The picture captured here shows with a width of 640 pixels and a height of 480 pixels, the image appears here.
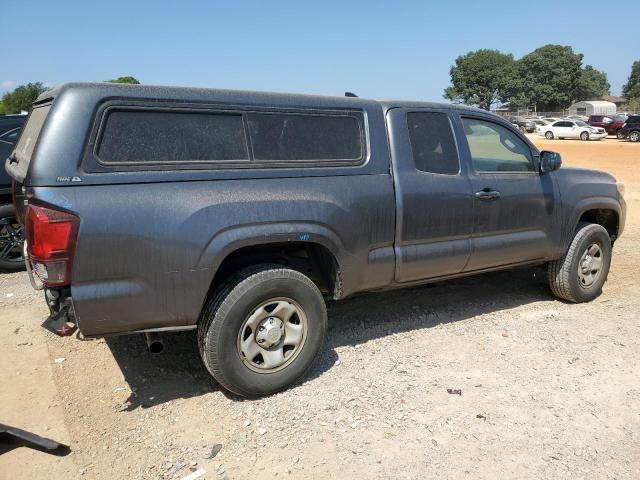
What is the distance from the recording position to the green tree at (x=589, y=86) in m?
96.5

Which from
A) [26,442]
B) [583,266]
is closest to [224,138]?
Answer: [26,442]

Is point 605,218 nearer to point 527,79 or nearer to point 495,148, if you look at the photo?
point 495,148

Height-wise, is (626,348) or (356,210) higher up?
(356,210)

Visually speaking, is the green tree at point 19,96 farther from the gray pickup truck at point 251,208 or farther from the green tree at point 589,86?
the green tree at point 589,86

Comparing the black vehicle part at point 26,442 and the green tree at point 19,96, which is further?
the green tree at point 19,96

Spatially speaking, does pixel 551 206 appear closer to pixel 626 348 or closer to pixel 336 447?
pixel 626 348

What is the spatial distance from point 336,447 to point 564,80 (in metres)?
104

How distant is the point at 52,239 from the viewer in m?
2.78

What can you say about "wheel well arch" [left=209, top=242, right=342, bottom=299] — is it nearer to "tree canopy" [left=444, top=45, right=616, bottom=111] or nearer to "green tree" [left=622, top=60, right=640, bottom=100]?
"tree canopy" [left=444, top=45, right=616, bottom=111]

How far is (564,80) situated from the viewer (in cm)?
9388

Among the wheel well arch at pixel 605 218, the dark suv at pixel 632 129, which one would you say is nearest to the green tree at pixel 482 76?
the dark suv at pixel 632 129

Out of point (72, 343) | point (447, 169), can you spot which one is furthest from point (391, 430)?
point (72, 343)

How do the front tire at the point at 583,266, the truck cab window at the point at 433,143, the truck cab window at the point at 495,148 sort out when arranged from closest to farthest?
1. the truck cab window at the point at 433,143
2. the truck cab window at the point at 495,148
3. the front tire at the point at 583,266

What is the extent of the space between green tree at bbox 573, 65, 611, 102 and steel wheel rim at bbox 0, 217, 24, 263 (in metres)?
106
